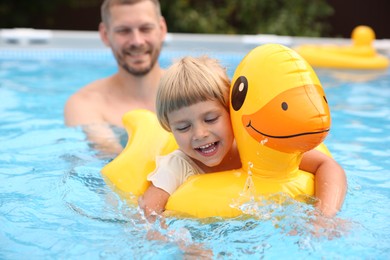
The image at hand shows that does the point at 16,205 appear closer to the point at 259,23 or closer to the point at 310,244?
the point at 310,244

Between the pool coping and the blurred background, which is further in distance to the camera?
the blurred background

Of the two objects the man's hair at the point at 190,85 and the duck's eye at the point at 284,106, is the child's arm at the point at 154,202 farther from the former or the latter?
the duck's eye at the point at 284,106

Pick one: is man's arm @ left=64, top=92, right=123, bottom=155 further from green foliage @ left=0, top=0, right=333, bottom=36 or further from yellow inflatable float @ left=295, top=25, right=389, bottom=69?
green foliage @ left=0, top=0, right=333, bottom=36

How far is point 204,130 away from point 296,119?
0.45 meters

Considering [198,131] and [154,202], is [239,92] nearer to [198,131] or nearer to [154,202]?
[198,131]

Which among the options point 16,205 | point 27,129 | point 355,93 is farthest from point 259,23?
point 16,205

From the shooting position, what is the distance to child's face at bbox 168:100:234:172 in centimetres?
255

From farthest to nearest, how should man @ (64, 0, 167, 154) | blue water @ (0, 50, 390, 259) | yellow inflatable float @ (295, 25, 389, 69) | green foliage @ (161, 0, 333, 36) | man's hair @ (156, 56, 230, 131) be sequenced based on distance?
green foliage @ (161, 0, 333, 36) < yellow inflatable float @ (295, 25, 389, 69) < man @ (64, 0, 167, 154) < man's hair @ (156, 56, 230, 131) < blue water @ (0, 50, 390, 259)

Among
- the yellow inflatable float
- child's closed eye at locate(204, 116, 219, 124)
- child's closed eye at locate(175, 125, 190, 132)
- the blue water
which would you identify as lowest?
the blue water

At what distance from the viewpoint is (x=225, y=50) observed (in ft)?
26.4

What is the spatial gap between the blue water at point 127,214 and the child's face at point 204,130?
31cm

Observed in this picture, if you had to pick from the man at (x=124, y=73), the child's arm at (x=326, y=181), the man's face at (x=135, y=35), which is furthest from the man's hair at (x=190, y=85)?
the man's face at (x=135, y=35)

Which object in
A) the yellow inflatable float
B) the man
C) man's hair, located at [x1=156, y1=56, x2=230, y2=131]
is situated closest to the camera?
man's hair, located at [x1=156, y1=56, x2=230, y2=131]

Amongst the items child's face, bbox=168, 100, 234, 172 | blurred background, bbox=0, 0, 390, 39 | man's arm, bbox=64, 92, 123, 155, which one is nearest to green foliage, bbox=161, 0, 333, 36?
blurred background, bbox=0, 0, 390, 39
